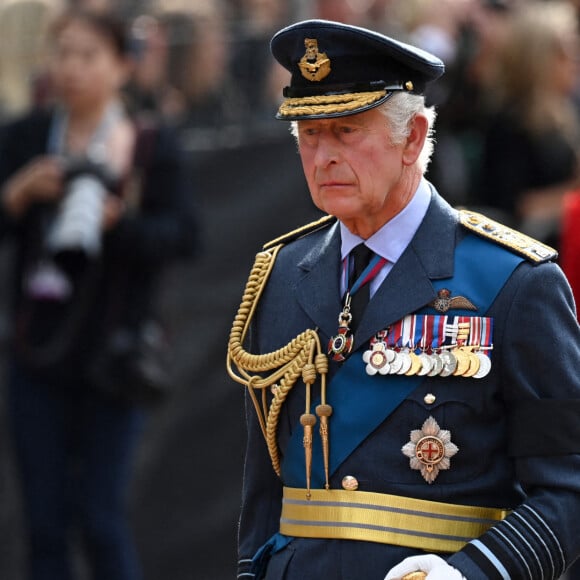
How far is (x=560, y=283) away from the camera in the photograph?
314 centimetres

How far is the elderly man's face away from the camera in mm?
3178

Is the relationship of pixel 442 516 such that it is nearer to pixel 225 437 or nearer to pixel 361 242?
pixel 361 242

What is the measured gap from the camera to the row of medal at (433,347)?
10.2 ft

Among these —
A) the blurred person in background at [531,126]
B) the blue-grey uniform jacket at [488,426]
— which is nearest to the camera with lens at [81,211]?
the blurred person in background at [531,126]

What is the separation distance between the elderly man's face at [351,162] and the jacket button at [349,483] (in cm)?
54

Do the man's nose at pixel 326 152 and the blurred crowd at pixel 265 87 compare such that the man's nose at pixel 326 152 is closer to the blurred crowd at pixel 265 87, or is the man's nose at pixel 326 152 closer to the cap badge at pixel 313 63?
the cap badge at pixel 313 63

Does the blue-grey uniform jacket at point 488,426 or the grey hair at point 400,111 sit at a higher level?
the grey hair at point 400,111

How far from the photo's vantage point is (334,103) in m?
3.17

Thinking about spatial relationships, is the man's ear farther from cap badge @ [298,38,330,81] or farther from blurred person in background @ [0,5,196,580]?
blurred person in background @ [0,5,196,580]

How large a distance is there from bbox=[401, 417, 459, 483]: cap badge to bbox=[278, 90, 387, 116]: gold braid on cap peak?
0.65 metres

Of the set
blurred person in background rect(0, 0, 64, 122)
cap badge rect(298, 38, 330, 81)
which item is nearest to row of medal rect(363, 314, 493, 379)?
cap badge rect(298, 38, 330, 81)

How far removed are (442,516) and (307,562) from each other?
0.31m

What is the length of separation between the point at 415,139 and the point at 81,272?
2.43m

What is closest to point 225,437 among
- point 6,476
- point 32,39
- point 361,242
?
point 6,476
